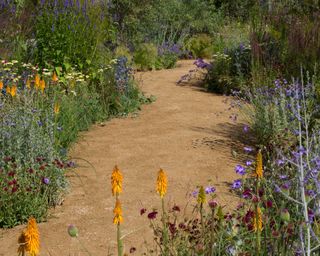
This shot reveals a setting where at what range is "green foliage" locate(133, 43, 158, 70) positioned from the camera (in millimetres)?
11844

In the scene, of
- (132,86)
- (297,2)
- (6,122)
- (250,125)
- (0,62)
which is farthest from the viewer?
(297,2)

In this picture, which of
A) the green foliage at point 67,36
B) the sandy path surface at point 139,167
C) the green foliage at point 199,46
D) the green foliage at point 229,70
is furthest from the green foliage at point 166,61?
the green foliage at point 67,36

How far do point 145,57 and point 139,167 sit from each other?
21.7 ft

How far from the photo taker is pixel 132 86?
827 centimetres

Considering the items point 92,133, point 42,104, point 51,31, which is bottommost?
point 92,133

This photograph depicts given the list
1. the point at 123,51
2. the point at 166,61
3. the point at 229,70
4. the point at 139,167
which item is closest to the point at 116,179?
the point at 139,167

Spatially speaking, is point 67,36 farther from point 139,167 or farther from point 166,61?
point 166,61

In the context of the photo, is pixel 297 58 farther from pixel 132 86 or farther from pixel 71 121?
pixel 71 121

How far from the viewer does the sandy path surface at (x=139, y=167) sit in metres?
4.11

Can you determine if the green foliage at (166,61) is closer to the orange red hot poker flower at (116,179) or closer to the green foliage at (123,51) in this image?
the green foliage at (123,51)

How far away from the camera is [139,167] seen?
217 inches

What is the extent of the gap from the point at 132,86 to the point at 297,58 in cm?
234

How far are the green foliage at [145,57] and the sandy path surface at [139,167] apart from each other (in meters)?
3.42

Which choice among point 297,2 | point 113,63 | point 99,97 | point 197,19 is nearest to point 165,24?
point 197,19
